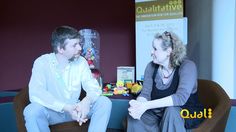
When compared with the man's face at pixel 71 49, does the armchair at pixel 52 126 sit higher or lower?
lower

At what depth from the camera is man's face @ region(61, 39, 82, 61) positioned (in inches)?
75.2

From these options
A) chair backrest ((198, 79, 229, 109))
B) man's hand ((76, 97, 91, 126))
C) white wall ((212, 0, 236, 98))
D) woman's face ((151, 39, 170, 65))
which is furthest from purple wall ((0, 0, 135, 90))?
man's hand ((76, 97, 91, 126))

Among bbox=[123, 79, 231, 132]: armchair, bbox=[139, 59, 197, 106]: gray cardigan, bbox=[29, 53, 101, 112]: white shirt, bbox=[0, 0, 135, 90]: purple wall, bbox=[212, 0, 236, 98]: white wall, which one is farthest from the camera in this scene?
bbox=[0, 0, 135, 90]: purple wall

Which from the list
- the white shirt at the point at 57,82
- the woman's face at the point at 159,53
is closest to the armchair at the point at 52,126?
the white shirt at the point at 57,82

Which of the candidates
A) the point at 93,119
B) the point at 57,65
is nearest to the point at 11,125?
the point at 57,65

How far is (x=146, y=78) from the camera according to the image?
1990mm

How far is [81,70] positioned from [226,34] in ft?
4.03

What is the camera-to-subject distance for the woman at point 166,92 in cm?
168

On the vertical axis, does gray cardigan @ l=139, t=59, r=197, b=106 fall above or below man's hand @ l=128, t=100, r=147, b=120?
above

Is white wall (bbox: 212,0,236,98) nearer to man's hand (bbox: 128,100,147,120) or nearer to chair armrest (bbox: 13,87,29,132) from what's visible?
man's hand (bbox: 128,100,147,120)

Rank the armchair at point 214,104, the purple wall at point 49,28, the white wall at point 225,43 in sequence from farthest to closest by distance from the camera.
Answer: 1. the purple wall at point 49,28
2. the white wall at point 225,43
3. the armchair at point 214,104

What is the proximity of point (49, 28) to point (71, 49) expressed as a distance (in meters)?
1.71

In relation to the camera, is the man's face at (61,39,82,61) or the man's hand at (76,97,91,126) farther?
the man's face at (61,39,82,61)

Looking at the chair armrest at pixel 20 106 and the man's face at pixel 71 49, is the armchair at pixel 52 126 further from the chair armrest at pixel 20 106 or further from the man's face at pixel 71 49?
the man's face at pixel 71 49
